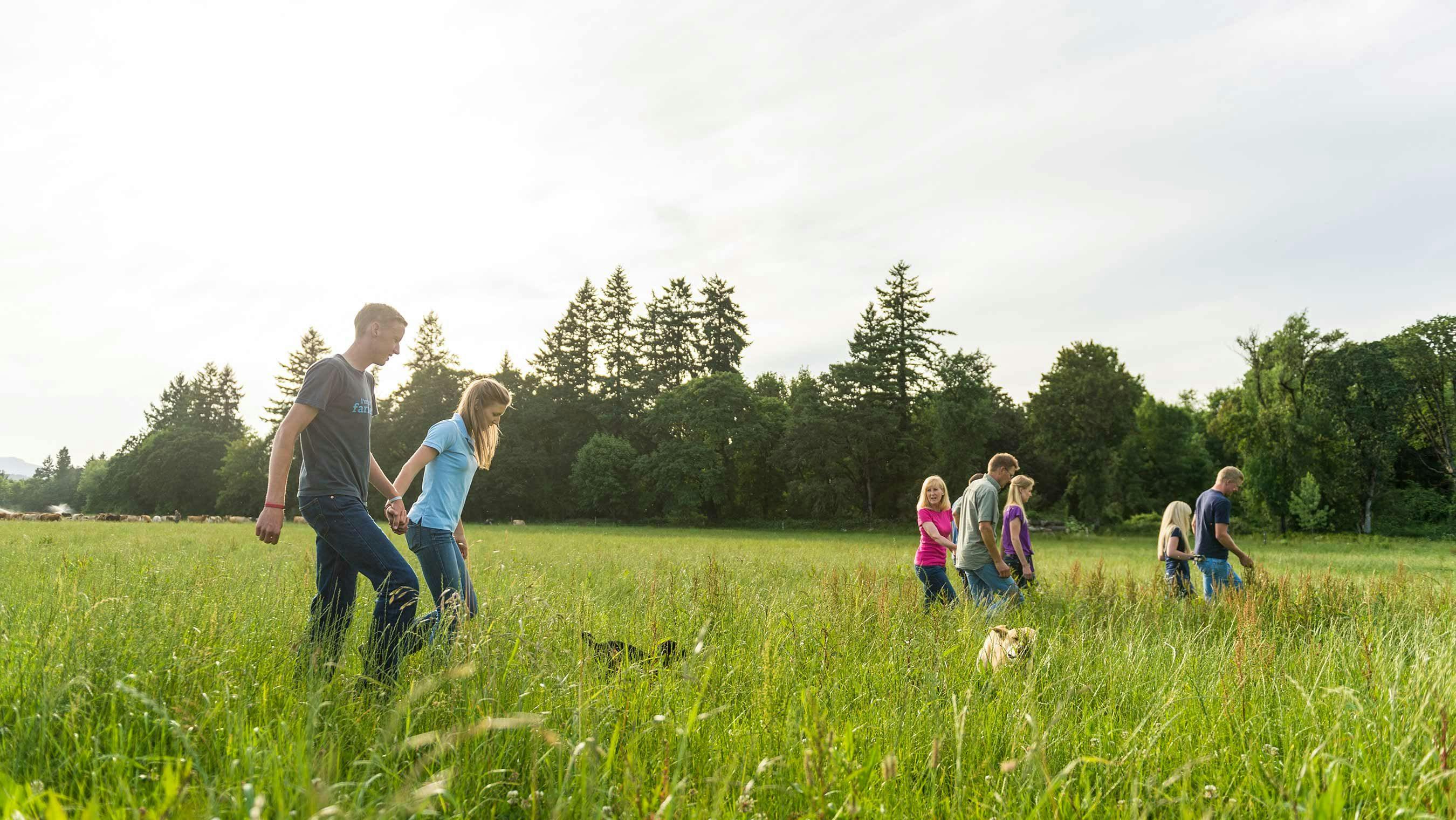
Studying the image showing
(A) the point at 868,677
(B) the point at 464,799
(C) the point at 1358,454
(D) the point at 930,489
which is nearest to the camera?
(B) the point at 464,799

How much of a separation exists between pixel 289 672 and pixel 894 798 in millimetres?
2722

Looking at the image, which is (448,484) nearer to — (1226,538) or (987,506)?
(987,506)

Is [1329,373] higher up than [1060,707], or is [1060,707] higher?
[1329,373]

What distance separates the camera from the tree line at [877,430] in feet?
149

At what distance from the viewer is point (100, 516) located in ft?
162

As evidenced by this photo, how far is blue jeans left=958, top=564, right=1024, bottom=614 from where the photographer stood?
7.62 m

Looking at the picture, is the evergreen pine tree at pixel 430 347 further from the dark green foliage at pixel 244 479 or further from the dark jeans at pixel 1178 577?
the dark jeans at pixel 1178 577

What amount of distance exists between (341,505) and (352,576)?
18.4 inches

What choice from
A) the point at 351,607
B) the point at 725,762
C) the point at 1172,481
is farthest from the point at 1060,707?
the point at 1172,481

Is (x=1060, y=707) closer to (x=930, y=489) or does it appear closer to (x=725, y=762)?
(x=725, y=762)

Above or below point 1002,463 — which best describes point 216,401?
above

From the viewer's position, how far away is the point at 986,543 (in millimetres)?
7609

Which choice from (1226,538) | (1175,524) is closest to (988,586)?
(1226,538)

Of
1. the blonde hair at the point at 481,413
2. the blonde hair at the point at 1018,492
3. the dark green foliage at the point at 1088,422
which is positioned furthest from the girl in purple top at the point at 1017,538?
the dark green foliage at the point at 1088,422
